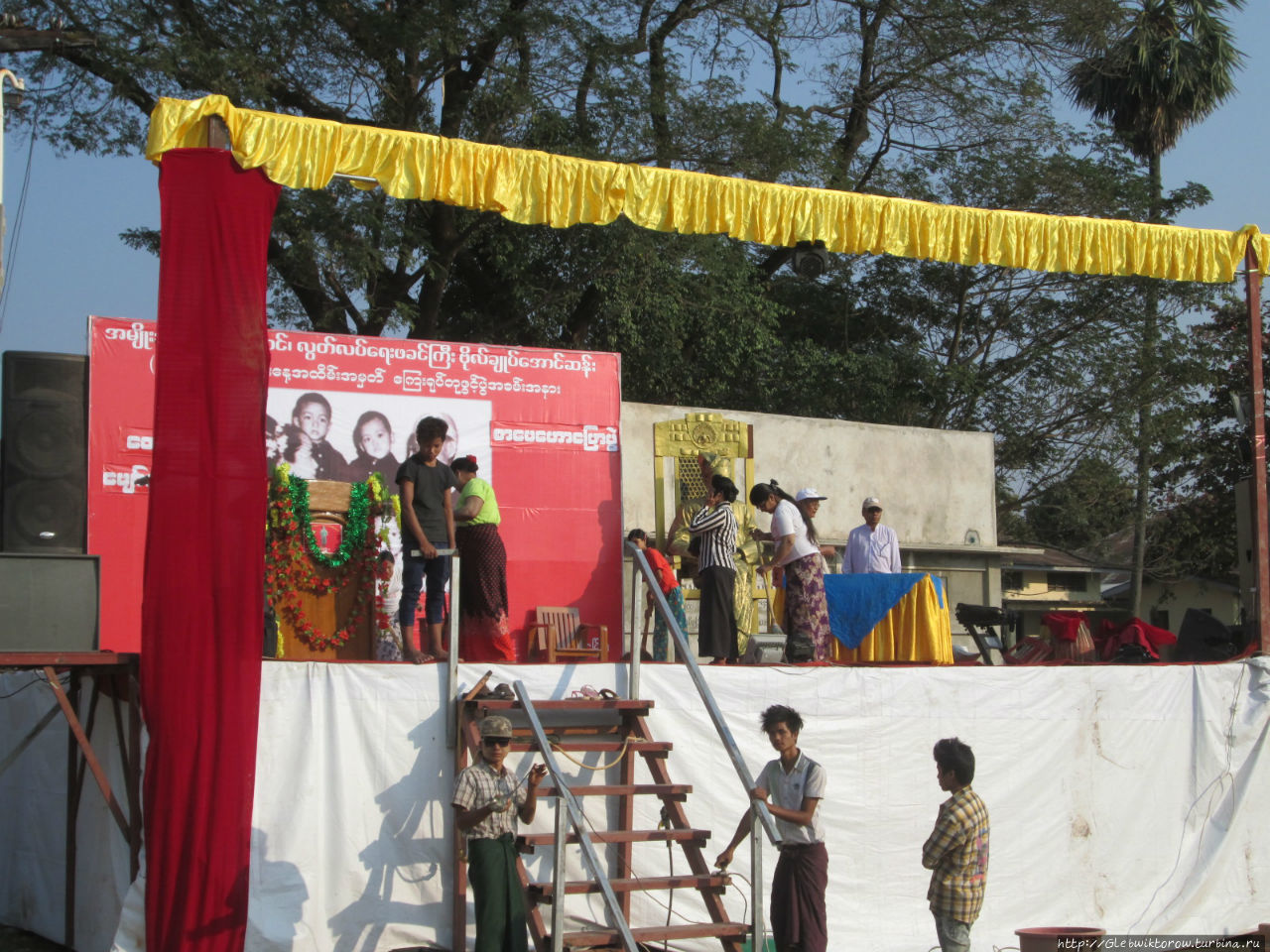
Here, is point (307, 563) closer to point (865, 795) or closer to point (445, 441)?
point (445, 441)

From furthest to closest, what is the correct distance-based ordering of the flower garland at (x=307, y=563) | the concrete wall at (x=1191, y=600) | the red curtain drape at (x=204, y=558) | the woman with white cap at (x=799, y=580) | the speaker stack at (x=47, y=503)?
the concrete wall at (x=1191, y=600), the woman with white cap at (x=799, y=580), the flower garland at (x=307, y=563), the speaker stack at (x=47, y=503), the red curtain drape at (x=204, y=558)

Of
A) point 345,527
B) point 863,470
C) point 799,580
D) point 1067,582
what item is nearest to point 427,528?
point 345,527

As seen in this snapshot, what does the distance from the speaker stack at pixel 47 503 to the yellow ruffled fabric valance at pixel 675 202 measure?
2053 mm

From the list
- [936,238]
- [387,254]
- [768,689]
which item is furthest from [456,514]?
[387,254]

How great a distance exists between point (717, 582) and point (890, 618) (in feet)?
5.68

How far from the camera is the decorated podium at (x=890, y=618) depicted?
398 inches

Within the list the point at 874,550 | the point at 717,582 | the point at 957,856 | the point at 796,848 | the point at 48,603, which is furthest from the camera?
the point at 874,550

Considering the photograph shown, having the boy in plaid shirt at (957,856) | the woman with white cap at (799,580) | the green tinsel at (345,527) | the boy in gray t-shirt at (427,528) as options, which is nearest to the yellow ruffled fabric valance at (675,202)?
the boy in gray t-shirt at (427,528)

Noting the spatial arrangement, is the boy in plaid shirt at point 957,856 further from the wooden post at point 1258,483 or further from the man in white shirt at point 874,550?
the man in white shirt at point 874,550

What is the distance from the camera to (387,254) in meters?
16.6

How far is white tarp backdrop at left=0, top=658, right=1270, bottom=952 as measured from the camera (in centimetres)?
740

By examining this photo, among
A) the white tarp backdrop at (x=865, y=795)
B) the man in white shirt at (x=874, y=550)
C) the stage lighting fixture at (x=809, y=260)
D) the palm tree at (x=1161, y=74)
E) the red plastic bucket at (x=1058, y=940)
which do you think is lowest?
the red plastic bucket at (x=1058, y=940)

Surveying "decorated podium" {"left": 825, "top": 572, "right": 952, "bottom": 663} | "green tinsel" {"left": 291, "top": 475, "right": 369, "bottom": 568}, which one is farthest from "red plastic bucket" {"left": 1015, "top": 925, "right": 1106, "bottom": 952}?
"green tinsel" {"left": 291, "top": 475, "right": 369, "bottom": 568}

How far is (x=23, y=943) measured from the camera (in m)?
8.85
